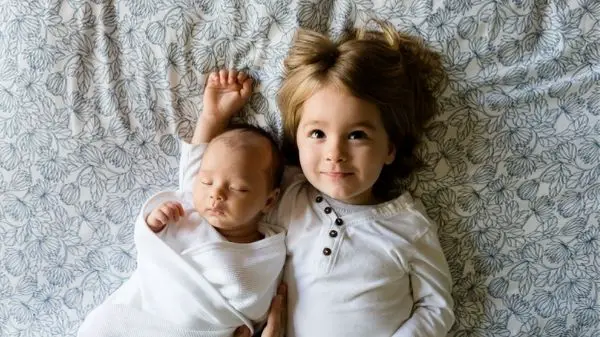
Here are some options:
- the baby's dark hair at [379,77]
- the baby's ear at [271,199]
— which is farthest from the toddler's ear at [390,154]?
the baby's ear at [271,199]

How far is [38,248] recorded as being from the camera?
1.39 m

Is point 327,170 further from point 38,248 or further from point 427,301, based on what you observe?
point 38,248

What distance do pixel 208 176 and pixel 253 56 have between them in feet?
0.90

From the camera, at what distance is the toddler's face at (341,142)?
112cm

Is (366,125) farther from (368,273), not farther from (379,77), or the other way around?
(368,273)

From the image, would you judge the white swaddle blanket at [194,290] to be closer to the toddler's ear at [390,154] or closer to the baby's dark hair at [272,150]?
the baby's dark hair at [272,150]

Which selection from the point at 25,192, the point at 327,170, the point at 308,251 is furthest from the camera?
the point at 25,192

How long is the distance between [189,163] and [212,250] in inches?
7.6

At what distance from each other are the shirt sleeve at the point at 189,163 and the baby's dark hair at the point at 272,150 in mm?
76

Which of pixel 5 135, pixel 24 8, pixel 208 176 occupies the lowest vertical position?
pixel 5 135

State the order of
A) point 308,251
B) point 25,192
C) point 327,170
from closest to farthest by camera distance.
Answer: point 327,170 → point 308,251 → point 25,192

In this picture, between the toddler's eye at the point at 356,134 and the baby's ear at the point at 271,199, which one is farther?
the baby's ear at the point at 271,199

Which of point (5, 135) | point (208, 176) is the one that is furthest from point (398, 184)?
point (5, 135)

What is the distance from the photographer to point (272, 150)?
1239 millimetres
